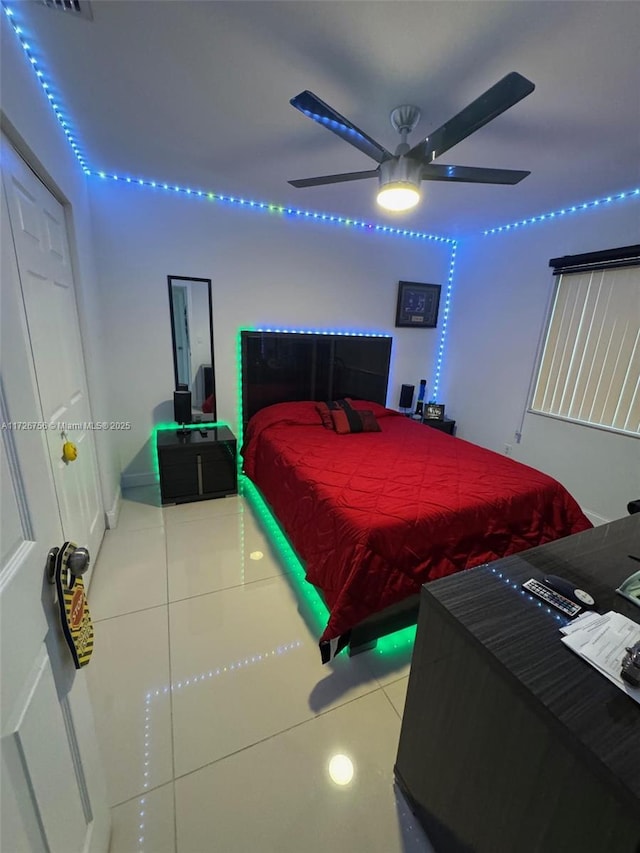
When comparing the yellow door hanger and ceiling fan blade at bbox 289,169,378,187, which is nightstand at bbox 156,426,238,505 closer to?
ceiling fan blade at bbox 289,169,378,187

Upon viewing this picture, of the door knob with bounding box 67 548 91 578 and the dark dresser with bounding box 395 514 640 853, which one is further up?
the door knob with bounding box 67 548 91 578

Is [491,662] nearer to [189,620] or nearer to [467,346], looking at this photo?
[189,620]

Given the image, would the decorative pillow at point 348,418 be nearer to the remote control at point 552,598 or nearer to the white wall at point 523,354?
the white wall at point 523,354

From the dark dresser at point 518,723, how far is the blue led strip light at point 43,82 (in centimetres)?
241

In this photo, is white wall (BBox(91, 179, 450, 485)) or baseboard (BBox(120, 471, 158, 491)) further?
baseboard (BBox(120, 471, 158, 491))

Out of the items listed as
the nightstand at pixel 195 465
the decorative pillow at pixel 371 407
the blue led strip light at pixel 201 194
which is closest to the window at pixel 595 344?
the decorative pillow at pixel 371 407

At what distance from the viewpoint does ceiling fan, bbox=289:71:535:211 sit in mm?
1276

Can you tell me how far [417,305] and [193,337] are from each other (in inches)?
92.0

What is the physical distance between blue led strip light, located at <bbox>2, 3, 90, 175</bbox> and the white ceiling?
0.03 meters

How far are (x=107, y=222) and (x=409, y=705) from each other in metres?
3.36

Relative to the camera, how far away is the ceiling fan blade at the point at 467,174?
5.39 feet

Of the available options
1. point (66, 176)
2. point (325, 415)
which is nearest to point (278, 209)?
point (66, 176)

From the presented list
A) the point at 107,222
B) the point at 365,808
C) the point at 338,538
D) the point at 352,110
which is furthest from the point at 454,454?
the point at 107,222

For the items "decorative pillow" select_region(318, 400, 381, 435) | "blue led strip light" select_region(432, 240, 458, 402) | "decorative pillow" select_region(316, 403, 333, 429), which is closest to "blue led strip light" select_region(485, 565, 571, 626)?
"decorative pillow" select_region(318, 400, 381, 435)
